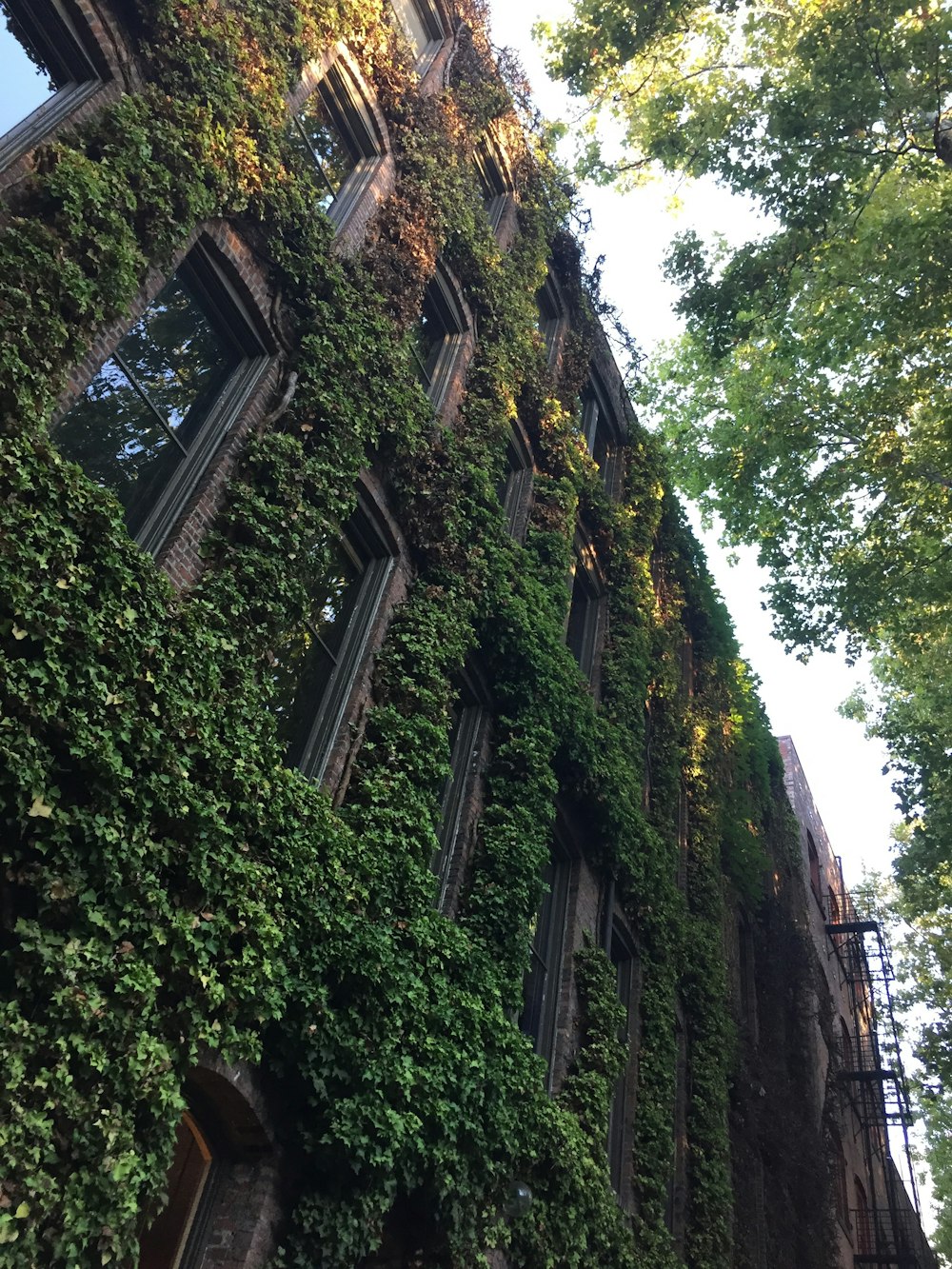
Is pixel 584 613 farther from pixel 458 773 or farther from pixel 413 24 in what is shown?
pixel 413 24

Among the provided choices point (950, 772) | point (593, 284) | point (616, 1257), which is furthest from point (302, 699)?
point (950, 772)

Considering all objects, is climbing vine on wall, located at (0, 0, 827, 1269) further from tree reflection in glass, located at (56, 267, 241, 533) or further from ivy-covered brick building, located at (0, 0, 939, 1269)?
tree reflection in glass, located at (56, 267, 241, 533)

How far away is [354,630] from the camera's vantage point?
852 centimetres

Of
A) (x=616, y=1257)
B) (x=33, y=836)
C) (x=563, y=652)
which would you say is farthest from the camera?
(x=563, y=652)

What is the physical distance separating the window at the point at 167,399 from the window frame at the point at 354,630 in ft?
5.11

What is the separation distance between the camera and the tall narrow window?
43.3ft

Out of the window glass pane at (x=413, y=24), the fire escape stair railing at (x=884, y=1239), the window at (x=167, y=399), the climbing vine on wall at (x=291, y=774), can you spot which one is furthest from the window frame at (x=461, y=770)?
the fire escape stair railing at (x=884, y=1239)

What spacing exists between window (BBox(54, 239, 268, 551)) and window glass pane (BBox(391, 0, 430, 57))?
7089mm

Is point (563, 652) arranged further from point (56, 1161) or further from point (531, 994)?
point (56, 1161)

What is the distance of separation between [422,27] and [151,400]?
965 cm

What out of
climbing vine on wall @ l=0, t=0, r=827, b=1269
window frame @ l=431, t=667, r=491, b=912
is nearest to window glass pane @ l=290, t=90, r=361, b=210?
climbing vine on wall @ l=0, t=0, r=827, b=1269

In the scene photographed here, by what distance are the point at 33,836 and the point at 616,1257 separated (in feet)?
23.3

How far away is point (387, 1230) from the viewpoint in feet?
20.5

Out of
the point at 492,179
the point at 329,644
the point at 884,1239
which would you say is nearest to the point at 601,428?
the point at 492,179
